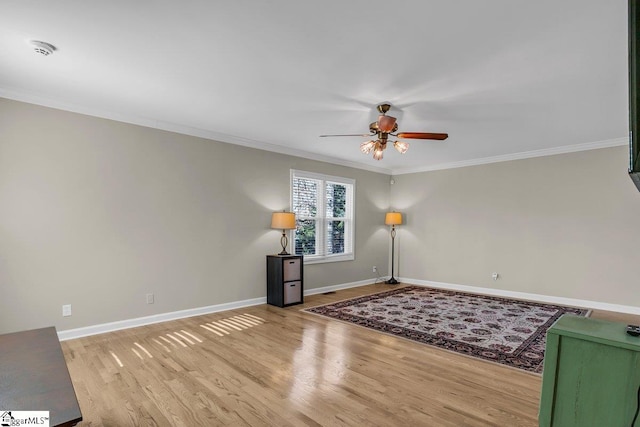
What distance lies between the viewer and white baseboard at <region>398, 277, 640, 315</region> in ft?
15.9

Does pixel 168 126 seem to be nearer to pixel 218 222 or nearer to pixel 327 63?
pixel 218 222

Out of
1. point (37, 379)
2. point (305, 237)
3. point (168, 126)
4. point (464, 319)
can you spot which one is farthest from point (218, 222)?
point (464, 319)

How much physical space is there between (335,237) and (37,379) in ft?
17.9

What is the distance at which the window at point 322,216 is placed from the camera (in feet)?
19.6

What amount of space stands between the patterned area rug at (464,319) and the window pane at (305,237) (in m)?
1.20

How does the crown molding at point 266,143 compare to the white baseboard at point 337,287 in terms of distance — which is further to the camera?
the white baseboard at point 337,287

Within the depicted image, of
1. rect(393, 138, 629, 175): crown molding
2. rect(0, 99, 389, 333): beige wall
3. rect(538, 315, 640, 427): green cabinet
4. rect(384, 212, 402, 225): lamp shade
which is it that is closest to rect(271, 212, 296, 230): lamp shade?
rect(0, 99, 389, 333): beige wall

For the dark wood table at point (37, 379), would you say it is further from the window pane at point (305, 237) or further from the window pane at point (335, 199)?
the window pane at point (335, 199)

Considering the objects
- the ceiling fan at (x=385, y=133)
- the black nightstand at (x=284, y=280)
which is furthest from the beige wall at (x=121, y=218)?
the ceiling fan at (x=385, y=133)

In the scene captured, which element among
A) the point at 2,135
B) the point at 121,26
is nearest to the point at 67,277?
the point at 2,135

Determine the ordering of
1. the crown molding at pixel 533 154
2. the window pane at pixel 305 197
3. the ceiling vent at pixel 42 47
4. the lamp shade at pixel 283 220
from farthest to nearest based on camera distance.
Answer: the window pane at pixel 305 197 < the lamp shade at pixel 283 220 < the crown molding at pixel 533 154 < the ceiling vent at pixel 42 47

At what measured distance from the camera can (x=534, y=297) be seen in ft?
18.6

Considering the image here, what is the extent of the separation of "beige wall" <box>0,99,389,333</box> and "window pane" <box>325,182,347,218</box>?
A: 1161mm

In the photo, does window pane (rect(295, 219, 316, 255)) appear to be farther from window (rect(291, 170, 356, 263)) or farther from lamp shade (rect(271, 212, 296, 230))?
lamp shade (rect(271, 212, 296, 230))
